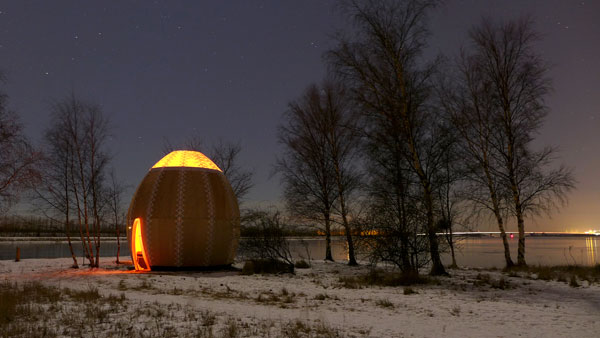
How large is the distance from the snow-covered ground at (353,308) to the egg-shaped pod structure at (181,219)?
3.65 meters

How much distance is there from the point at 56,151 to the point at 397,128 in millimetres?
16931

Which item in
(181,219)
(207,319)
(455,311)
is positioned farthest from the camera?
(181,219)

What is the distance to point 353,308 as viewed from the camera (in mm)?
9320

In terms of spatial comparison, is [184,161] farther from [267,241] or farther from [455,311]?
[455,311]

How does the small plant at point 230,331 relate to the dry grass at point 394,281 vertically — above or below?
above

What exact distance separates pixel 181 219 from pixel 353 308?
10.8 metres

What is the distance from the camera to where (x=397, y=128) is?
52.3 ft

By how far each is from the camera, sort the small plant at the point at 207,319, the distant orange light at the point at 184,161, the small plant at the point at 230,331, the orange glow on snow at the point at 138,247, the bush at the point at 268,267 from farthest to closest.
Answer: the distant orange light at the point at 184,161, the orange glow on snow at the point at 138,247, the bush at the point at 268,267, the small plant at the point at 207,319, the small plant at the point at 230,331

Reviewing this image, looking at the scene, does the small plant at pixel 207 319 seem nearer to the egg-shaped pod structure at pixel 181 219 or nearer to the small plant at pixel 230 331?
the small plant at pixel 230 331

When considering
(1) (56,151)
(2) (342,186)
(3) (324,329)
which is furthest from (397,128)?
(1) (56,151)

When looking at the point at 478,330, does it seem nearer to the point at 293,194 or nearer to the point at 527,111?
the point at 527,111

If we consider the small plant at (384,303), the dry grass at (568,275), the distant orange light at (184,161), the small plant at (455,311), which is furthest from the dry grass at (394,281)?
the distant orange light at (184,161)

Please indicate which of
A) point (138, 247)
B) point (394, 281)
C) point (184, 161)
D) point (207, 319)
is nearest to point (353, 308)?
point (207, 319)

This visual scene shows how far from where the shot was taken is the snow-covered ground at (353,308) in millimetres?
7016
